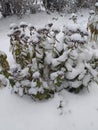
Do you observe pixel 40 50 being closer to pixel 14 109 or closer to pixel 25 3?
pixel 14 109

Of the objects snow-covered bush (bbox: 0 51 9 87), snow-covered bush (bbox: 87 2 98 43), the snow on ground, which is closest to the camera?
the snow on ground

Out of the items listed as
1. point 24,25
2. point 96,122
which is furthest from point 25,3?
point 96,122

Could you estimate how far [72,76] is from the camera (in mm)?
2625

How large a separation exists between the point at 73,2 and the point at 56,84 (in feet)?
12.1

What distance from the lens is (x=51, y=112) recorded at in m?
2.62

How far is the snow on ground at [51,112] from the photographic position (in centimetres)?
253

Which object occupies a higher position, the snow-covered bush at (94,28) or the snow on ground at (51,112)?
the snow-covered bush at (94,28)

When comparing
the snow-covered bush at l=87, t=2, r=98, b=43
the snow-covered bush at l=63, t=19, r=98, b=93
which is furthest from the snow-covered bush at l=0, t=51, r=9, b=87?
the snow-covered bush at l=87, t=2, r=98, b=43

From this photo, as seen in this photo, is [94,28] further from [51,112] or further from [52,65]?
[51,112]

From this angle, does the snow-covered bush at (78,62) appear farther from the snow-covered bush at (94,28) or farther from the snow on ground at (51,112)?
the snow-covered bush at (94,28)

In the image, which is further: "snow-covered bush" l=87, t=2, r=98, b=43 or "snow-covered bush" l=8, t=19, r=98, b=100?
"snow-covered bush" l=87, t=2, r=98, b=43

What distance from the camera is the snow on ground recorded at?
8.29ft

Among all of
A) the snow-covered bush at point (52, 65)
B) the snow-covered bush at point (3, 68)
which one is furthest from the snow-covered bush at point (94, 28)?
the snow-covered bush at point (3, 68)

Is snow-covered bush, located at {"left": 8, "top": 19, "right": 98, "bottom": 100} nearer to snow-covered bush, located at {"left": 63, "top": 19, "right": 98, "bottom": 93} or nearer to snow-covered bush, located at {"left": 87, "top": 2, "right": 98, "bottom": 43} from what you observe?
snow-covered bush, located at {"left": 63, "top": 19, "right": 98, "bottom": 93}
